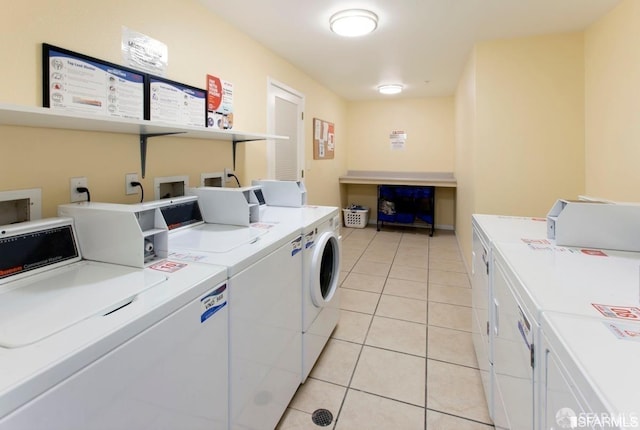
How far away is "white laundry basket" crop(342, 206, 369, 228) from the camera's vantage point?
19.2ft

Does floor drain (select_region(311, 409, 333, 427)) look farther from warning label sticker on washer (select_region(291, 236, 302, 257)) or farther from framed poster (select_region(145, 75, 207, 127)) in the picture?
framed poster (select_region(145, 75, 207, 127))

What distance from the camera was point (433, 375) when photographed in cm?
196

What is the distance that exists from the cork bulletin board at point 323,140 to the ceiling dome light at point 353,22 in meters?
1.88

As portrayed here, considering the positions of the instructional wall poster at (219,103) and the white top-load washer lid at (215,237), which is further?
the instructional wall poster at (219,103)

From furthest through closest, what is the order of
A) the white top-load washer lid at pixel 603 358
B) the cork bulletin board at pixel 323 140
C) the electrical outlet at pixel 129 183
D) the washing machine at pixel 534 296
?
the cork bulletin board at pixel 323 140, the electrical outlet at pixel 129 183, the washing machine at pixel 534 296, the white top-load washer lid at pixel 603 358

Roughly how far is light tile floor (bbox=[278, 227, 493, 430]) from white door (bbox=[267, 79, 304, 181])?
1.33m

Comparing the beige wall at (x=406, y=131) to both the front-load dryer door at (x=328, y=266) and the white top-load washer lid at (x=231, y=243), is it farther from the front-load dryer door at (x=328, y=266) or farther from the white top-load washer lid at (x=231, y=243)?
the white top-load washer lid at (x=231, y=243)

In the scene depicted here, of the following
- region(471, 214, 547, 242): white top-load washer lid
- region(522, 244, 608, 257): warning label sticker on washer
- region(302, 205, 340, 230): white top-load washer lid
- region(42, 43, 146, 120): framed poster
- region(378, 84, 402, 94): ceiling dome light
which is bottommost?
region(522, 244, 608, 257): warning label sticker on washer

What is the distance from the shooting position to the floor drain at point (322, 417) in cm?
162

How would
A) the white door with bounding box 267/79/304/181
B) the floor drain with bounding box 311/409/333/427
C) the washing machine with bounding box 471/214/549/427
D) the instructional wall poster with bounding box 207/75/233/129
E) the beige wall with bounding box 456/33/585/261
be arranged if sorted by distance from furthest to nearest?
1. the white door with bounding box 267/79/304/181
2. the beige wall with bounding box 456/33/585/261
3. the instructional wall poster with bounding box 207/75/233/129
4. the floor drain with bounding box 311/409/333/427
5. the washing machine with bounding box 471/214/549/427

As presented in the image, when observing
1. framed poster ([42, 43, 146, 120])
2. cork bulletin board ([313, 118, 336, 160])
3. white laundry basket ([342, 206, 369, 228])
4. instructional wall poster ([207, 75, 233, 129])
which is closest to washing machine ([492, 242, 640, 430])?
framed poster ([42, 43, 146, 120])

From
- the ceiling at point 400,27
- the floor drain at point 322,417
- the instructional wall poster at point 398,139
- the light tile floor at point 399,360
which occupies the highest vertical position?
the ceiling at point 400,27

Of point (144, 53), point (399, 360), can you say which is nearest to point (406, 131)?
point (399, 360)

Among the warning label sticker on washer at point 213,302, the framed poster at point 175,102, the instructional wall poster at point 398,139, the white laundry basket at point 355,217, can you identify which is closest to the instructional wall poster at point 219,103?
the framed poster at point 175,102
